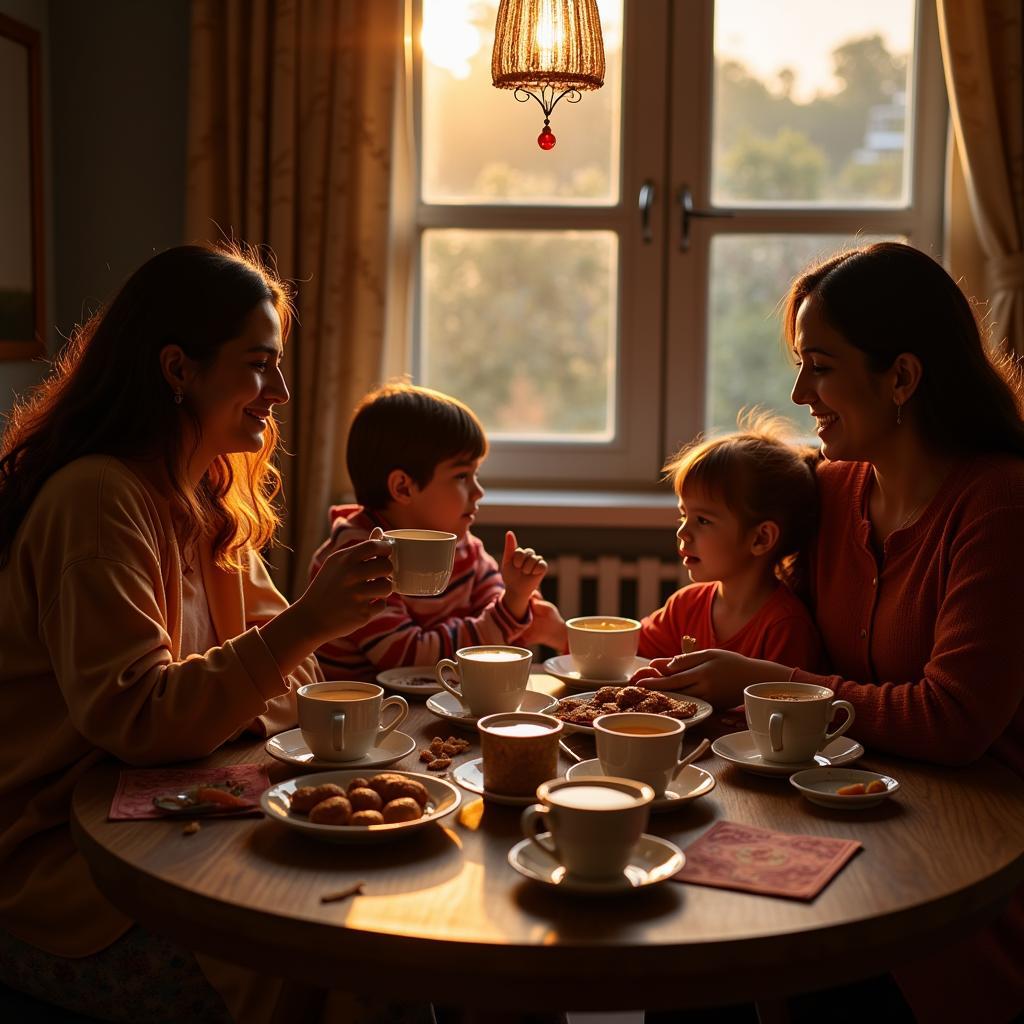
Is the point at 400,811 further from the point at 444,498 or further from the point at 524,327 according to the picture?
the point at 524,327

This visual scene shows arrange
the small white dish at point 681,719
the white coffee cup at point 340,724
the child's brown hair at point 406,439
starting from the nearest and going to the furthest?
the white coffee cup at point 340,724
the small white dish at point 681,719
the child's brown hair at point 406,439

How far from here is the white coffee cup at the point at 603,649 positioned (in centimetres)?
173

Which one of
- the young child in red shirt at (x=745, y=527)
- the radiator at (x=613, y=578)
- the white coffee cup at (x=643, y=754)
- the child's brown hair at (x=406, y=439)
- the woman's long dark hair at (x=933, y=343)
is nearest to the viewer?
the white coffee cup at (x=643, y=754)

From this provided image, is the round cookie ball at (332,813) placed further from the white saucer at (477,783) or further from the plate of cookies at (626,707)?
the plate of cookies at (626,707)

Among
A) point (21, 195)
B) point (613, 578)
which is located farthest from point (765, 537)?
point (21, 195)

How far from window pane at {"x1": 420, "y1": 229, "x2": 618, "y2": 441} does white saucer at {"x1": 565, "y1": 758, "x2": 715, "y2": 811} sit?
2057 mm

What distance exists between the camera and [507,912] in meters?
1.01

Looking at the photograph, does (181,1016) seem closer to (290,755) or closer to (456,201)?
(290,755)

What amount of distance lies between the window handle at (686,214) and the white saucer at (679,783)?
2.10 metres

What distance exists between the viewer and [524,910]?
39.9 inches

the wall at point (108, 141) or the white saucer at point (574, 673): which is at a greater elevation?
the wall at point (108, 141)

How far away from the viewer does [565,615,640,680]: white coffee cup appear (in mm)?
1733

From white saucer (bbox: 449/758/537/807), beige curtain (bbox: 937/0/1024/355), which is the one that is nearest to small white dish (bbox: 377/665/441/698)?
white saucer (bbox: 449/758/537/807)

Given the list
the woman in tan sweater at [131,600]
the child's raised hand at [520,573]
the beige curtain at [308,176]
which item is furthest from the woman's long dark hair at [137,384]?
the beige curtain at [308,176]
